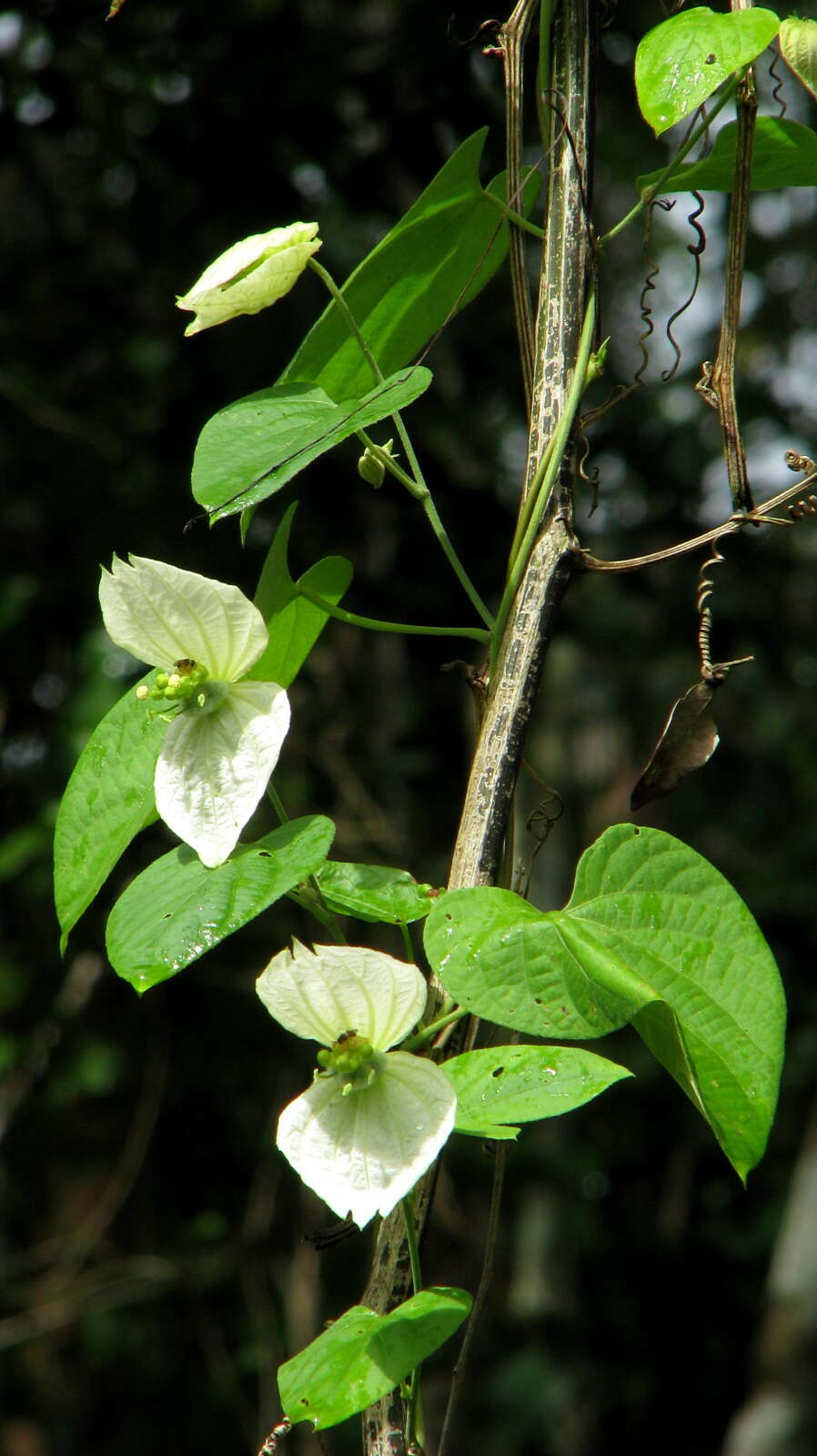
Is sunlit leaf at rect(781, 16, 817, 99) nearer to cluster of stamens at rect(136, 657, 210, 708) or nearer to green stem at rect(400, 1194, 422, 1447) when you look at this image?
cluster of stamens at rect(136, 657, 210, 708)

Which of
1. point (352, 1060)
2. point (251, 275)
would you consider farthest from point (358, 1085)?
point (251, 275)

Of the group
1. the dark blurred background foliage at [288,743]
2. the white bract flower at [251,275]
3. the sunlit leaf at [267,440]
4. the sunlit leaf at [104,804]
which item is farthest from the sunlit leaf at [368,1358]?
the dark blurred background foliage at [288,743]

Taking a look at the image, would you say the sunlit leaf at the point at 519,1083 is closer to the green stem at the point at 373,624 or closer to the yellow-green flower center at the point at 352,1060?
the yellow-green flower center at the point at 352,1060

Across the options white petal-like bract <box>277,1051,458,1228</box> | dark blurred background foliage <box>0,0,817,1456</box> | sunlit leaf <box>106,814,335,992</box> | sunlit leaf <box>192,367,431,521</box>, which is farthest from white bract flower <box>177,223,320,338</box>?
dark blurred background foliage <box>0,0,817,1456</box>

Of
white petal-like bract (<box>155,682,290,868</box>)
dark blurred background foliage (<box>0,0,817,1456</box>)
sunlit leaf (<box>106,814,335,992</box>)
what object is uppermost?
white petal-like bract (<box>155,682,290,868</box>)

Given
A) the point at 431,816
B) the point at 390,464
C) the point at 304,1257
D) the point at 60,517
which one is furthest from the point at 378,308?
the point at 304,1257

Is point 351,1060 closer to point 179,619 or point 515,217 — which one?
point 179,619

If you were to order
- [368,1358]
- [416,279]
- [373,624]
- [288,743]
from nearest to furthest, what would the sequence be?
[368,1358] < [373,624] < [416,279] < [288,743]
